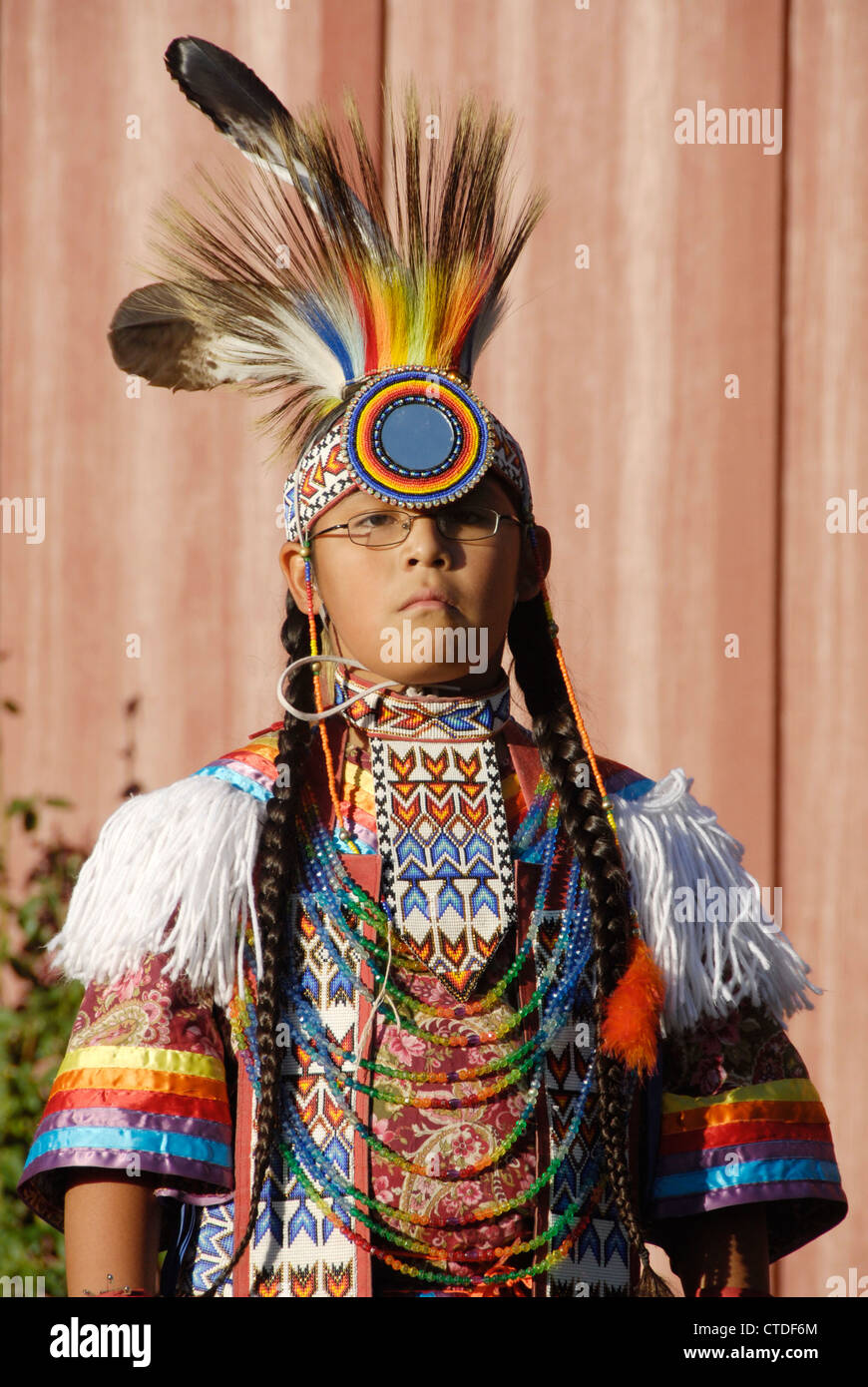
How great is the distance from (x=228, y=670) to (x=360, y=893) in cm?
174

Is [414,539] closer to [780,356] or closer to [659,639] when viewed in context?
[659,639]

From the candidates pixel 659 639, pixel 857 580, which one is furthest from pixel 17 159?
pixel 857 580

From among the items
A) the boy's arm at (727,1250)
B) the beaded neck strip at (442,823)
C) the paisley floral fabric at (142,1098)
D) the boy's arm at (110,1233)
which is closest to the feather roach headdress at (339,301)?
the beaded neck strip at (442,823)

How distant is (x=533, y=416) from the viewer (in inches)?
165

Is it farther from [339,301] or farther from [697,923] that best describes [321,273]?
[697,923]

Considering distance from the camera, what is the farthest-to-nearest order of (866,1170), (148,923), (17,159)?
1. (17,159)
2. (866,1170)
3. (148,923)

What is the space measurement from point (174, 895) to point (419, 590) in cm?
54

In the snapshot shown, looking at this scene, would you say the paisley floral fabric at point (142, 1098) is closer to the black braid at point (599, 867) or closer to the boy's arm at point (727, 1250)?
the black braid at point (599, 867)

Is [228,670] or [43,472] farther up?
[43,472]

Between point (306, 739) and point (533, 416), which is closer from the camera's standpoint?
point (306, 739)

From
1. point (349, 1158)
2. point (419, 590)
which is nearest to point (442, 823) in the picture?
point (419, 590)

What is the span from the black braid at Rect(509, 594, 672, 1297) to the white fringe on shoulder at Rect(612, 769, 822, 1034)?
43 millimetres

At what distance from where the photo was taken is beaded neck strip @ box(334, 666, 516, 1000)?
2463 mm

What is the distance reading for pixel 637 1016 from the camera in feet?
7.81
